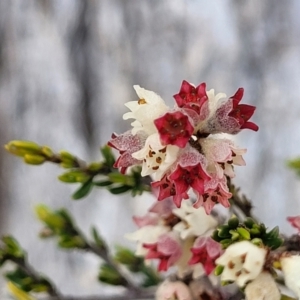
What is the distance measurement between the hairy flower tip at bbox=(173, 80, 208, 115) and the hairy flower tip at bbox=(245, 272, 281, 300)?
107mm

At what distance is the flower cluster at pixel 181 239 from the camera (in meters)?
0.35

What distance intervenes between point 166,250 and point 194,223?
0.03 meters

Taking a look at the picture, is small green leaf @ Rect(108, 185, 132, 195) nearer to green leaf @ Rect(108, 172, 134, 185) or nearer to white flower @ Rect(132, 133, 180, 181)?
green leaf @ Rect(108, 172, 134, 185)

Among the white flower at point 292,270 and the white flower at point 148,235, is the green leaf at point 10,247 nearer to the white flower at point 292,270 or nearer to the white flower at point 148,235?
the white flower at point 148,235

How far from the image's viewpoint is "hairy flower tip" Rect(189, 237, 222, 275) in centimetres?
34

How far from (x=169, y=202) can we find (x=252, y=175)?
0.47m

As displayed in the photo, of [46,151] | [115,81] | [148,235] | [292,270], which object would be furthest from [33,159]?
[115,81]

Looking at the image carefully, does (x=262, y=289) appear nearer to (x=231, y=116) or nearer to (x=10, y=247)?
(x=231, y=116)

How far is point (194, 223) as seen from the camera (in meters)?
0.36

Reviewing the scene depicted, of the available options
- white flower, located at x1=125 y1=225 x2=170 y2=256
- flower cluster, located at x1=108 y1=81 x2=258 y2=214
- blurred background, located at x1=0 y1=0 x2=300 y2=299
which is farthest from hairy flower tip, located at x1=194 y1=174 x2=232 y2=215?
blurred background, located at x1=0 y1=0 x2=300 y2=299

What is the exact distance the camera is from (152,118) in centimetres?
27

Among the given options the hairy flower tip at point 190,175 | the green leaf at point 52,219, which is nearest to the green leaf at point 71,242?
the green leaf at point 52,219

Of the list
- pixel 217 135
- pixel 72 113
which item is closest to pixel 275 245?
pixel 217 135

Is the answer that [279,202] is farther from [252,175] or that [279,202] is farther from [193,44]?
[193,44]
